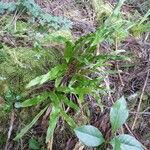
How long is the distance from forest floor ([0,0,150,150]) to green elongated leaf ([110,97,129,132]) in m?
0.21

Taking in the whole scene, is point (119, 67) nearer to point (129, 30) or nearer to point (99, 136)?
point (129, 30)

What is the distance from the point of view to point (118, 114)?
1899 mm

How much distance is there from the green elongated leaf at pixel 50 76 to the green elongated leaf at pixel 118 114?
45 cm

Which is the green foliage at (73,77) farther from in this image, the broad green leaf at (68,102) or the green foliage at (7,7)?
the green foliage at (7,7)

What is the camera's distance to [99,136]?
1.90 m

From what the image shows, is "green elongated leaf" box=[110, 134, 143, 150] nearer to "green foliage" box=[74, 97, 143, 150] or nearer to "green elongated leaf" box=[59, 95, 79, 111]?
"green foliage" box=[74, 97, 143, 150]

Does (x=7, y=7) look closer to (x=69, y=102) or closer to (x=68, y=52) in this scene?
(x=68, y=52)

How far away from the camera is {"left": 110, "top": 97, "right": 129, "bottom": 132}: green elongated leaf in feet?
6.22

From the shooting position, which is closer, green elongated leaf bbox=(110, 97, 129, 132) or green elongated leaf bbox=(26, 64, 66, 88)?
green elongated leaf bbox=(110, 97, 129, 132)

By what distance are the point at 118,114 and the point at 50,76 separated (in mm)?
506

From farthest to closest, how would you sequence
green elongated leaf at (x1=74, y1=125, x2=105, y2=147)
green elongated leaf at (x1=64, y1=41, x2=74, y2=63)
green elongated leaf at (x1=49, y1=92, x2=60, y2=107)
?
1. green elongated leaf at (x1=64, y1=41, x2=74, y2=63)
2. green elongated leaf at (x1=49, y1=92, x2=60, y2=107)
3. green elongated leaf at (x1=74, y1=125, x2=105, y2=147)

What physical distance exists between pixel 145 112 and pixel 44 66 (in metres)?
0.77

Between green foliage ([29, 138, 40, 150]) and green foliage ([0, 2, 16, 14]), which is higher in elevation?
green foliage ([0, 2, 16, 14])

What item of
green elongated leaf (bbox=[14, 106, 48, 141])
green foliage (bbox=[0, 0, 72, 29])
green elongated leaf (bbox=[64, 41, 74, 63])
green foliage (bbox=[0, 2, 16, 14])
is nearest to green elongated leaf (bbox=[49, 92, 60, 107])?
green elongated leaf (bbox=[14, 106, 48, 141])
